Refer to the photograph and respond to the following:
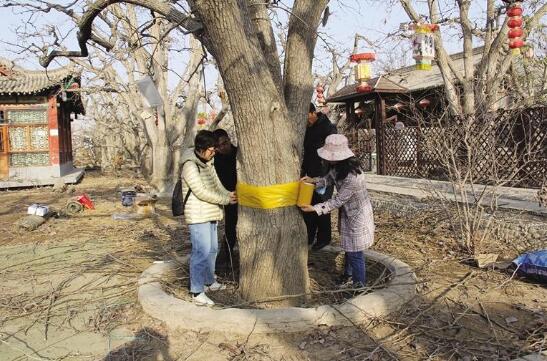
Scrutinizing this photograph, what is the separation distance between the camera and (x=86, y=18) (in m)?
4.33

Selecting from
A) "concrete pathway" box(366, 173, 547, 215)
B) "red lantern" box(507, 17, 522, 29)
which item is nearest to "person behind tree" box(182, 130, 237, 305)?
"concrete pathway" box(366, 173, 547, 215)

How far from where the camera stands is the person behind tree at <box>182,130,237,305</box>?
4.08 m

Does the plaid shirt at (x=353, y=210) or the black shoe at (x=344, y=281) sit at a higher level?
the plaid shirt at (x=353, y=210)

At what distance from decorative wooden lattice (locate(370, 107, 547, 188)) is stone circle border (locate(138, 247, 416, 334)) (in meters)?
2.38

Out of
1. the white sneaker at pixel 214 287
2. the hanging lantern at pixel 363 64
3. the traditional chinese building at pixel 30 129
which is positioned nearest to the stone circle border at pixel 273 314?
the white sneaker at pixel 214 287

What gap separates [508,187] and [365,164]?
27.7ft

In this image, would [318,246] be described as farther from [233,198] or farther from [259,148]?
[259,148]

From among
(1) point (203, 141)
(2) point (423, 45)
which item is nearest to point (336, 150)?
(1) point (203, 141)

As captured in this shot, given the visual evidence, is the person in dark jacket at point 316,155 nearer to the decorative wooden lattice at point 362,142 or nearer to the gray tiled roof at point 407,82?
the gray tiled roof at point 407,82

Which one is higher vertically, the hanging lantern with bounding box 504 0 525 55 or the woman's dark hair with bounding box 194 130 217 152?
the hanging lantern with bounding box 504 0 525 55

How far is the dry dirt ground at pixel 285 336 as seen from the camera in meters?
3.16

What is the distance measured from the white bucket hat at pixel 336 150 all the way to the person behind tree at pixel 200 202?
908 millimetres

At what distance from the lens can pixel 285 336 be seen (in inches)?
129

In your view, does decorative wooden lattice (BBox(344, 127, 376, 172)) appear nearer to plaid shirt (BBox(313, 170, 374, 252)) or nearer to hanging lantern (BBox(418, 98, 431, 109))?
hanging lantern (BBox(418, 98, 431, 109))
